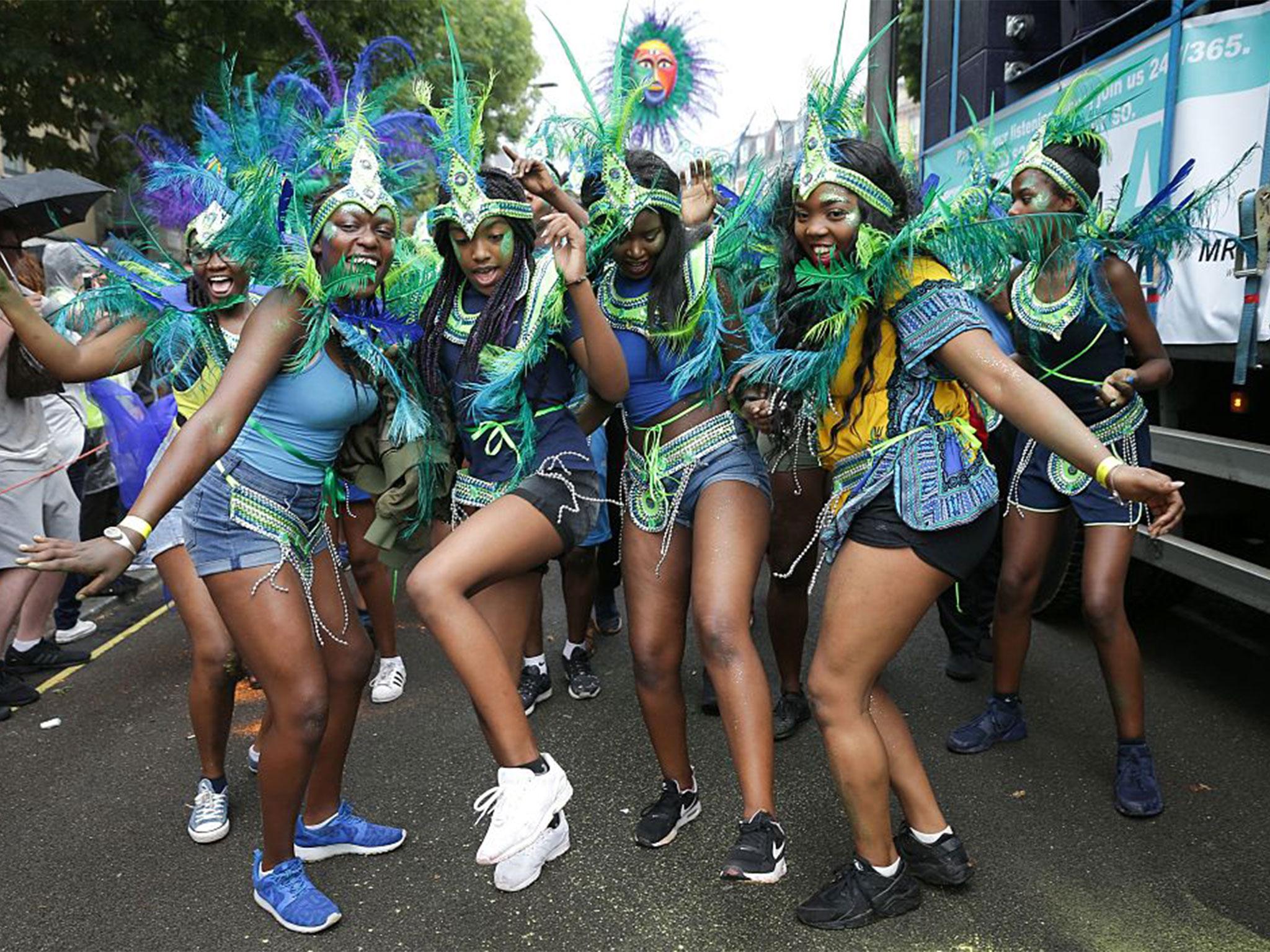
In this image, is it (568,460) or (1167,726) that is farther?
(1167,726)

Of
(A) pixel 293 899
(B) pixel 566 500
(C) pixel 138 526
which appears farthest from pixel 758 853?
(C) pixel 138 526

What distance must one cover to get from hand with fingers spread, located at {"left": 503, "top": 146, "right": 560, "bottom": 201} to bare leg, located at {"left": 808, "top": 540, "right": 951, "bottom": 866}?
1279 millimetres

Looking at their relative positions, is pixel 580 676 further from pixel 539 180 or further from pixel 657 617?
pixel 539 180

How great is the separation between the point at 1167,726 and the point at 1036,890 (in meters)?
1.37

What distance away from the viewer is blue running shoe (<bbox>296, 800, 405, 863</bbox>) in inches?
124

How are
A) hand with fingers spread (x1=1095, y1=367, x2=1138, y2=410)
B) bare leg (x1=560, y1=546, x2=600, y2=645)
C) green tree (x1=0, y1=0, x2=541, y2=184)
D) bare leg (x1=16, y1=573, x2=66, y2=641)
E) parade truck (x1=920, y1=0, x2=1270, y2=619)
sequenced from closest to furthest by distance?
hand with fingers spread (x1=1095, y1=367, x2=1138, y2=410)
parade truck (x1=920, y1=0, x2=1270, y2=619)
bare leg (x1=560, y1=546, x2=600, y2=645)
bare leg (x1=16, y1=573, x2=66, y2=641)
green tree (x1=0, y1=0, x2=541, y2=184)

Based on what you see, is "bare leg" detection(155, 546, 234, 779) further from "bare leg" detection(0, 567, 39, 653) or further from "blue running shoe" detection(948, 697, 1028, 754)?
"blue running shoe" detection(948, 697, 1028, 754)

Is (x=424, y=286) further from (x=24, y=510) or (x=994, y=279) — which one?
(x=24, y=510)

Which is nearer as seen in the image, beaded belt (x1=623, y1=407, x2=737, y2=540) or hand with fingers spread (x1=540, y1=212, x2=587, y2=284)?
hand with fingers spread (x1=540, y1=212, x2=587, y2=284)

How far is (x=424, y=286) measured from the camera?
339 cm

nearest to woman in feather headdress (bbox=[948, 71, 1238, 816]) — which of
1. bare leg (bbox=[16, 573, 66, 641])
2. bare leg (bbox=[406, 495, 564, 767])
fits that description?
bare leg (bbox=[406, 495, 564, 767])

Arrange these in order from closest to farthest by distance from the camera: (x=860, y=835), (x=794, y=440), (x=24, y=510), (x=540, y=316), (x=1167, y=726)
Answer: (x=860, y=835)
(x=540, y=316)
(x=794, y=440)
(x=1167, y=726)
(x=24, y=510)

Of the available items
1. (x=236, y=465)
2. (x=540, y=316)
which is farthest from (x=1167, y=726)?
(x=236, y=465)

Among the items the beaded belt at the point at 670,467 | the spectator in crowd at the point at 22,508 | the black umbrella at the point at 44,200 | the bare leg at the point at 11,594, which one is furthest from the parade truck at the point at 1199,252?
the bare leg at the point at 11,594
